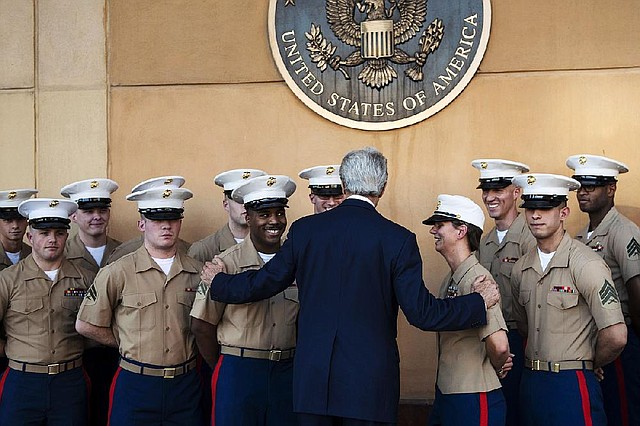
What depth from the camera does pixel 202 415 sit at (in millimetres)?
4859

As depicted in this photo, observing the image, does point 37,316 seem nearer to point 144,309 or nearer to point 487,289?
point 144,309

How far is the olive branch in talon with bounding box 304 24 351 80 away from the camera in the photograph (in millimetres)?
6422

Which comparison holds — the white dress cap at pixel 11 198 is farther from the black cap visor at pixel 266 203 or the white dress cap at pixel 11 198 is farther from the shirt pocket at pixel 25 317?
the black cap visor at pixel 266 203

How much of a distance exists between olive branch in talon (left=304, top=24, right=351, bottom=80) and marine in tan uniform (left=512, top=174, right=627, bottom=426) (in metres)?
2.09

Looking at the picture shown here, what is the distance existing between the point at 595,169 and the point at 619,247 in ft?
1.54

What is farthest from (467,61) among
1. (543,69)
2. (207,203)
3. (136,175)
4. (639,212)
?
(136,175)

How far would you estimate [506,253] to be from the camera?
541cm

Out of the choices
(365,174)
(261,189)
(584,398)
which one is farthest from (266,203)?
(584,398)

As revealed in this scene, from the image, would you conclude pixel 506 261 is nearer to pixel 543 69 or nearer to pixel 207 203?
pixel 543 69

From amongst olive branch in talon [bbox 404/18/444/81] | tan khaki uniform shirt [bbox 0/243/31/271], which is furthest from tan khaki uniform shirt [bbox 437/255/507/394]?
tan khaki uniform shirt [bbox 0/243/31/271]

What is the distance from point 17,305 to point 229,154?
2.11 metres

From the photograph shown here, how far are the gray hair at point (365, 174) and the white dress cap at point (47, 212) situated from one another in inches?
72.9

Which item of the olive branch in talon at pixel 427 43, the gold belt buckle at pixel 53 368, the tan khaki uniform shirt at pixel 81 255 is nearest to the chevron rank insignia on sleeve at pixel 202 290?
the gold belt buckle at pixel 53 368

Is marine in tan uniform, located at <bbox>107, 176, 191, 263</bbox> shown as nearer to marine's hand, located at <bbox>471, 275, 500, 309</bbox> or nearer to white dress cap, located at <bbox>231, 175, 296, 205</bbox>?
white dress cap, located at <bbox>231, 175, 296, 205</bbox>
